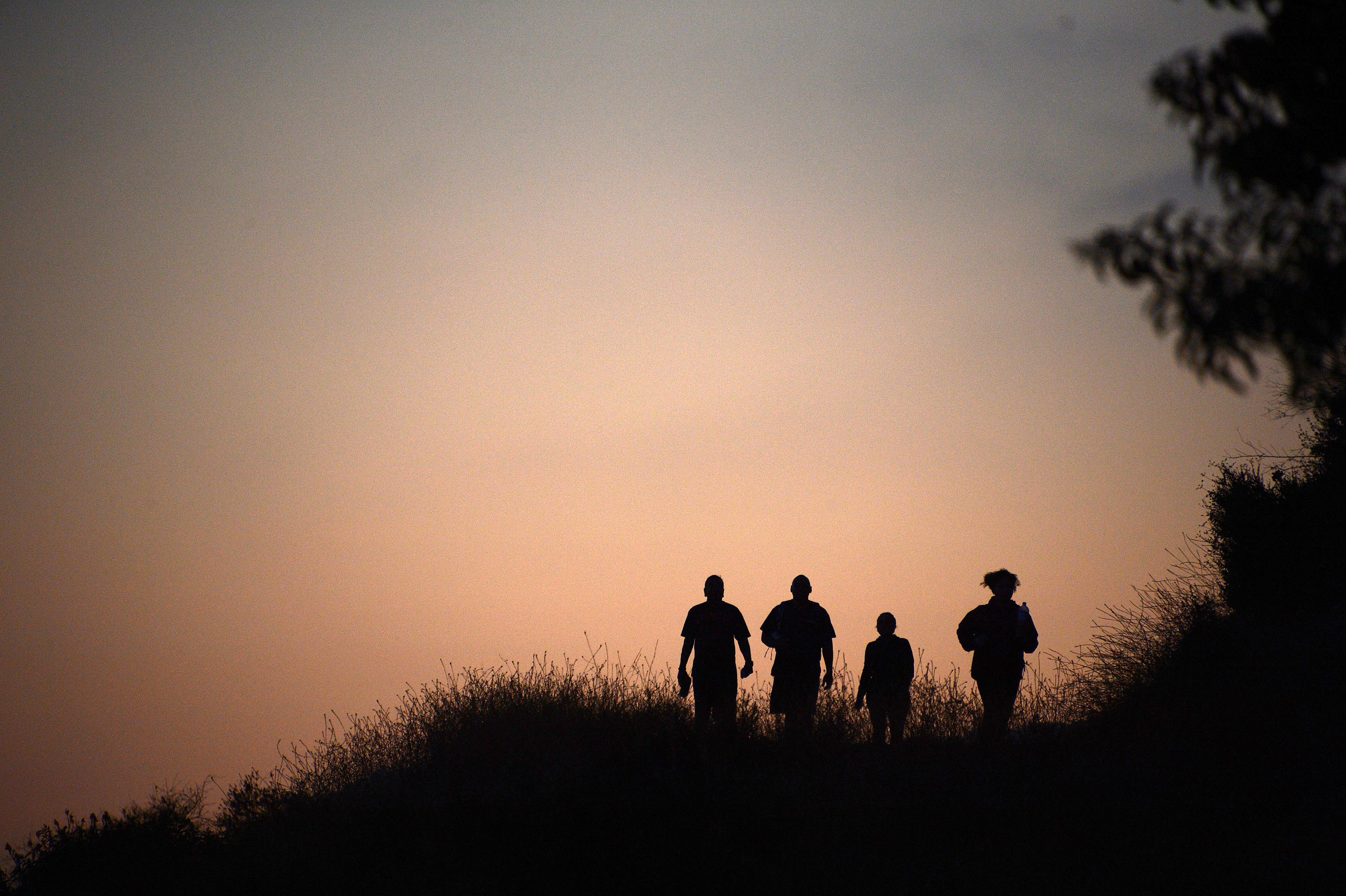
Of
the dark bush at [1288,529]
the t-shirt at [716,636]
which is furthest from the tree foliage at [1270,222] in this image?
the dark bush at [1288,529]

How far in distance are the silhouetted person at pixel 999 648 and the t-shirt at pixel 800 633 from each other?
62.8 inches

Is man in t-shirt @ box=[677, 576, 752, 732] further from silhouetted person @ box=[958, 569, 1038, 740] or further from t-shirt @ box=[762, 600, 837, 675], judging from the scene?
silhouetted person @ box=[958, 569, 1038, 740]

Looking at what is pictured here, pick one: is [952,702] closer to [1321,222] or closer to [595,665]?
[595,665]

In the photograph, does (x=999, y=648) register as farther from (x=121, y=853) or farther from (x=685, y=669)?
(x=121, y=853)

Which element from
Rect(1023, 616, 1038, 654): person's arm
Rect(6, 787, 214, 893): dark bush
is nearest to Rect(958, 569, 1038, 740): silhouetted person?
Rect(1023, 616, 1038, 654): person's arm

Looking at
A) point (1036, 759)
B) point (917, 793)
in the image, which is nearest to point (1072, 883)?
point (917, 793)

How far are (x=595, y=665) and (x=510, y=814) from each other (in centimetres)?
384

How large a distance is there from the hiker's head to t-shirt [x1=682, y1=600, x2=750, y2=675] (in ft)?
9.43

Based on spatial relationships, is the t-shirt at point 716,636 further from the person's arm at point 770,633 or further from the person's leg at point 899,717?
the person's leg at point 899,717

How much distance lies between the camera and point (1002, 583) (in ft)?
31.2

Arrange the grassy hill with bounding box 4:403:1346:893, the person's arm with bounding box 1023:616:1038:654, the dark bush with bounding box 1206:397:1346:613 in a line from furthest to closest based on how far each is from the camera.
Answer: the dark bush with bounding box 1206:397:1346:613 < the person's arm with bounding box 1023:616:1038:654 < the grassy hill with bounding box 4:403:1346:893

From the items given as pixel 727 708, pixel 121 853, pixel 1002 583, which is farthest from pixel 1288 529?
pixel 121 853

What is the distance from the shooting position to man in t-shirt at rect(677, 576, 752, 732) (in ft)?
33.2

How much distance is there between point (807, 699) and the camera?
33.2ft
